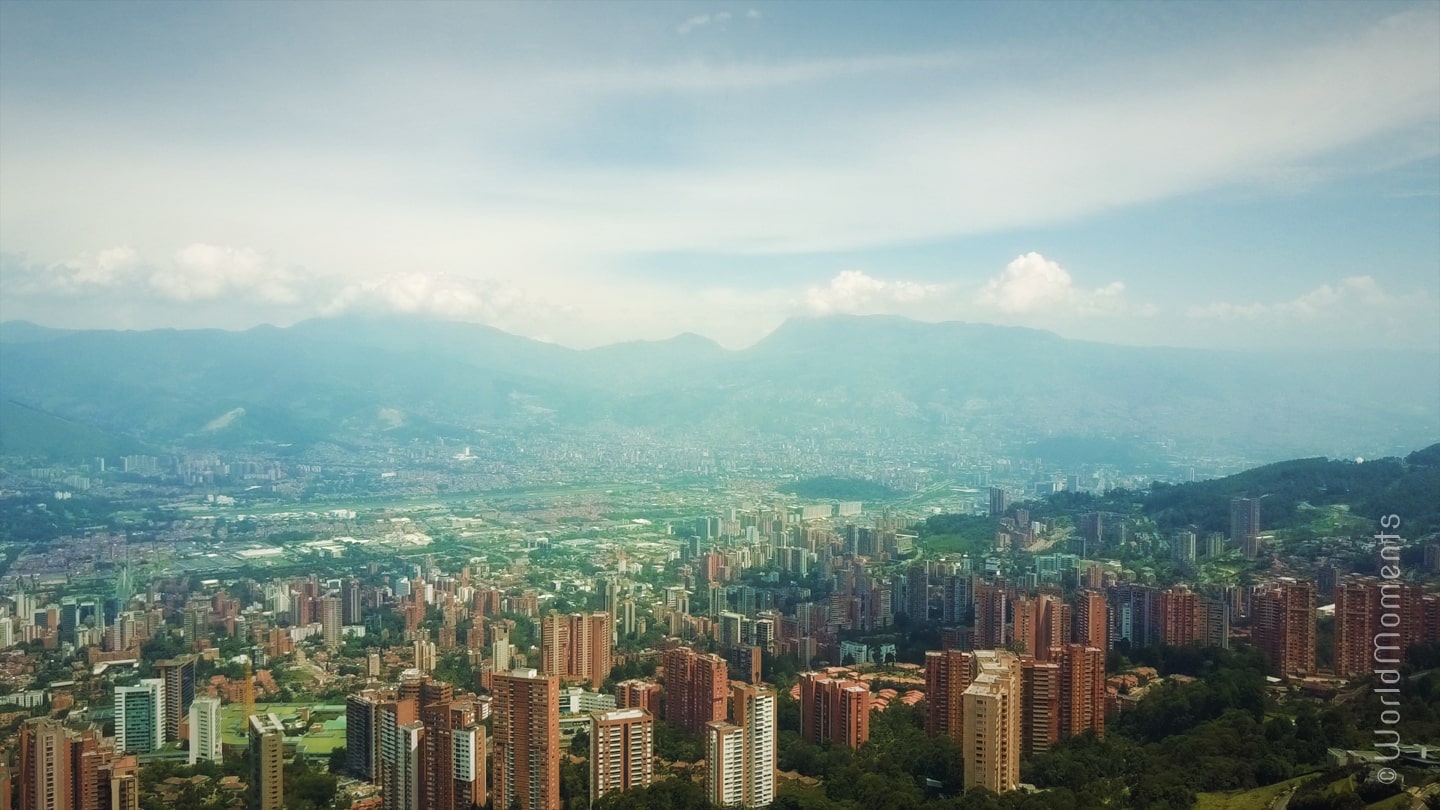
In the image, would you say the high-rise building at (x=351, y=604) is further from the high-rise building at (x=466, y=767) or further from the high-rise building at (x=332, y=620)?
the high-rise building at (x=466, y=767)

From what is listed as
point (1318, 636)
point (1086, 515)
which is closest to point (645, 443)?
point (1086, 515)

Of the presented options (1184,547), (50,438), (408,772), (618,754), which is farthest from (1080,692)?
(50,438)

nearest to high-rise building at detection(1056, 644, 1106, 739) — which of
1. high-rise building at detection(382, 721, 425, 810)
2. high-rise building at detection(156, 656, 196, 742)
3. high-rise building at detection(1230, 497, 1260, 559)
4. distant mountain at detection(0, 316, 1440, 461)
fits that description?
high-rise building at detection(382, 721, 425, 810)

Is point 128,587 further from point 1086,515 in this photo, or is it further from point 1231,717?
point 1086,515

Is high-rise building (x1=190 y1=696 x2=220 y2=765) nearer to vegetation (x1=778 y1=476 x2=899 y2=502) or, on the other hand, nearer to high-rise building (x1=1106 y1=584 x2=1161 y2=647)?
high-rise building (x1=1106 y1=584 x2=1161 y2=647)

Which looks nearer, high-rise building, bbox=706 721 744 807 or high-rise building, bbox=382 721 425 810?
high-rise building, bbox=382 721 425 810

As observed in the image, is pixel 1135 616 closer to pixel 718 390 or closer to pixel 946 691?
pixel 946 691
